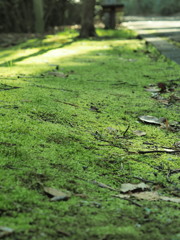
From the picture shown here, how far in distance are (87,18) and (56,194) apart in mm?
9698

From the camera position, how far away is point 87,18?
420 inches

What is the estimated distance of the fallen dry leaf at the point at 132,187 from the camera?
5.42ft

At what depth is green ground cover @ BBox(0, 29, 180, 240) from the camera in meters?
1.29

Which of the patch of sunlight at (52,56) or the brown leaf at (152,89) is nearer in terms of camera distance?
the brown leaf at (152,89)

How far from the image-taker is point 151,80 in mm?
4230

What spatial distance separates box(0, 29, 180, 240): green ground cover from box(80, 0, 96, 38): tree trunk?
737 centimetres

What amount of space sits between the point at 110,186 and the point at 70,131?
64cm

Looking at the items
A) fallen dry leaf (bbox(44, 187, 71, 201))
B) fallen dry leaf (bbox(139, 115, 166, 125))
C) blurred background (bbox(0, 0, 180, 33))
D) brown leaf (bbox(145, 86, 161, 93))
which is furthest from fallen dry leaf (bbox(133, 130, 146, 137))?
blurred background (bbox(0, 0, 180, 33))

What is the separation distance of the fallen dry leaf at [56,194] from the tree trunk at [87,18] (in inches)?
379

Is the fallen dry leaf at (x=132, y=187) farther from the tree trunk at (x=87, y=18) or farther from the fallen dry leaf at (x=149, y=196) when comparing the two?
the tree trunk at (x=87, y=18)

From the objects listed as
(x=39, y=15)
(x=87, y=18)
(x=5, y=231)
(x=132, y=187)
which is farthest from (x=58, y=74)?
(x=39, y=15)

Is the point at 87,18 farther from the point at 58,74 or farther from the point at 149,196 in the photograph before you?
the point at 149,196

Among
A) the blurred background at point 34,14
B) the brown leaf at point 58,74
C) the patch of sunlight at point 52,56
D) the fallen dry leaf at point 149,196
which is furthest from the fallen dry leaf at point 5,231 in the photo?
the blurred background at point 34,14

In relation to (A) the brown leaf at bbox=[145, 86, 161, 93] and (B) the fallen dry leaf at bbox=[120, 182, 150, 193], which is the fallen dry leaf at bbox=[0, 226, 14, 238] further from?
(A) the brown leaf at bbox=[145, 86, 161, 93]
